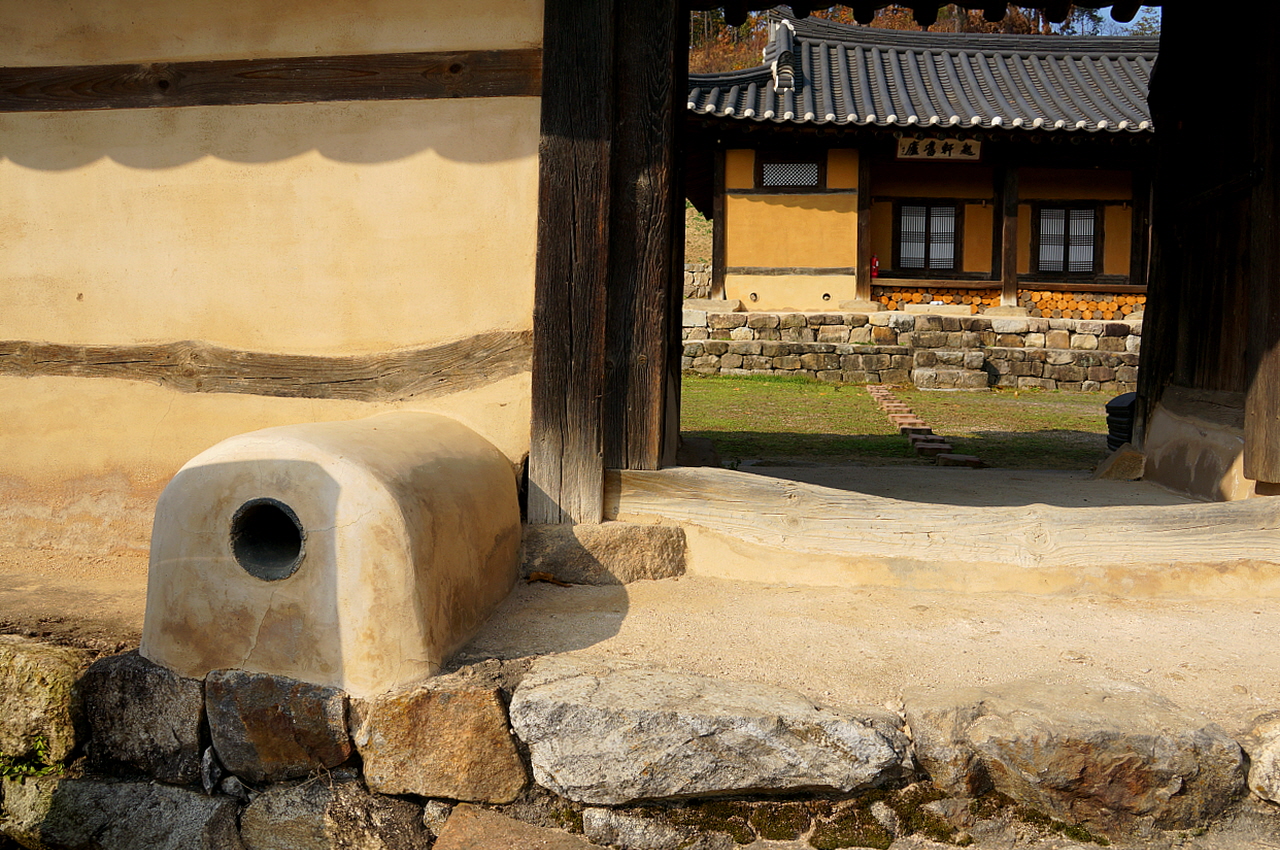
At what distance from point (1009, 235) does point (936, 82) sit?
2973 millimetres

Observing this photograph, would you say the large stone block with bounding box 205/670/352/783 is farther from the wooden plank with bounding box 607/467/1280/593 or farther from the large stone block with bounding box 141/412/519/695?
the wooden plank with bounding box 607/467/1280/593

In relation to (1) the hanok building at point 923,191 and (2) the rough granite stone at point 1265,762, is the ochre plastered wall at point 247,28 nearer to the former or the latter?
(2) the rough granite stone at point 1265,762

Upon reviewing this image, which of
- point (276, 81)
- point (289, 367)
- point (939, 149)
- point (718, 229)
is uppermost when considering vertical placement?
point (939, 149)

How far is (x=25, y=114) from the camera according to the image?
3412 millimetres

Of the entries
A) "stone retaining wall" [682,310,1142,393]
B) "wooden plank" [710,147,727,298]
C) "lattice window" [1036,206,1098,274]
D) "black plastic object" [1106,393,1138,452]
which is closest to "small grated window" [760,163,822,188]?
→ "wooden plank" [710,147,727,298]

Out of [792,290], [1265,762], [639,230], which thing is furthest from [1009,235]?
[1265,762]

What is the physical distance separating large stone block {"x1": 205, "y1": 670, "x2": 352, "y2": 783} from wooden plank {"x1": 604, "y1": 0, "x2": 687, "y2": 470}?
128 cm

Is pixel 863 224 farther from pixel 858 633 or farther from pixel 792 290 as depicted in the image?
pixel 858 633

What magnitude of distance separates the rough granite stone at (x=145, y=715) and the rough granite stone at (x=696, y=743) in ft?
2.94

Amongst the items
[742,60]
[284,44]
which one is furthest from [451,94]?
[742,60]

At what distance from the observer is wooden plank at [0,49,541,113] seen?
10.4 feet

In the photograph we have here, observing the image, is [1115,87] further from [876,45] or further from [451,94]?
[451,94]

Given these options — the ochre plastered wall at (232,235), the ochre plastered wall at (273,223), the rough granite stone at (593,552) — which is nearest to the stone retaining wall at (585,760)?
the rough granite stone at (593,552)

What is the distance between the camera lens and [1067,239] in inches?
590
